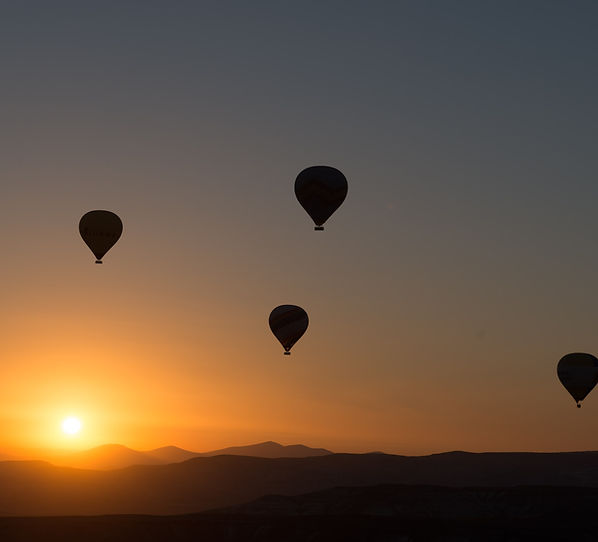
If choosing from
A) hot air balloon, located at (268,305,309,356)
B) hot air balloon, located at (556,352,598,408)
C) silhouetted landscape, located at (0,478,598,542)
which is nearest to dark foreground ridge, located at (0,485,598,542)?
silhouetted landscape, located at (0,478,598,542)

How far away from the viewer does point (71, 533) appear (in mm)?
103562

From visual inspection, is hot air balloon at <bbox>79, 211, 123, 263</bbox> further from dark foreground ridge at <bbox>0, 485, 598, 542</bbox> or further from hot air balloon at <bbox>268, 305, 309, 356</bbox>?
dark foreground ridge at <bbox>0, 485, 598, 542</bbox>

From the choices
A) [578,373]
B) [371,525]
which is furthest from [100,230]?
[371,525]

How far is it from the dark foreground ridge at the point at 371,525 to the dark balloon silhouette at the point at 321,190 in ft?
136

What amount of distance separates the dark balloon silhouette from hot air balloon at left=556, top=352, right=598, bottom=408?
2467 centimetres

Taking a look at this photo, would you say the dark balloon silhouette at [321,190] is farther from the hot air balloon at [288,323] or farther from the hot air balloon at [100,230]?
the hot air balloon at [100,230]

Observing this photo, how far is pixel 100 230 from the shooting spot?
77125 millimetres

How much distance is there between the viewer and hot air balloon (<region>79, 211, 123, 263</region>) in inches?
3009

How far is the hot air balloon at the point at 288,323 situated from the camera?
78000mm

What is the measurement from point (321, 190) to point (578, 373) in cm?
2713

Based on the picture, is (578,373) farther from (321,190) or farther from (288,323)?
(321,190)

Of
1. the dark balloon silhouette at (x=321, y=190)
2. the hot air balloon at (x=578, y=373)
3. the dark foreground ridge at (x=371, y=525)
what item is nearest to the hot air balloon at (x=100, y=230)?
the dark balloon silhouette at (x=321, y=190)

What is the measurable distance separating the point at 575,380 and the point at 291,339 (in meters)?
22.7

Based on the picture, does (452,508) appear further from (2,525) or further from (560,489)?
(2,525)
